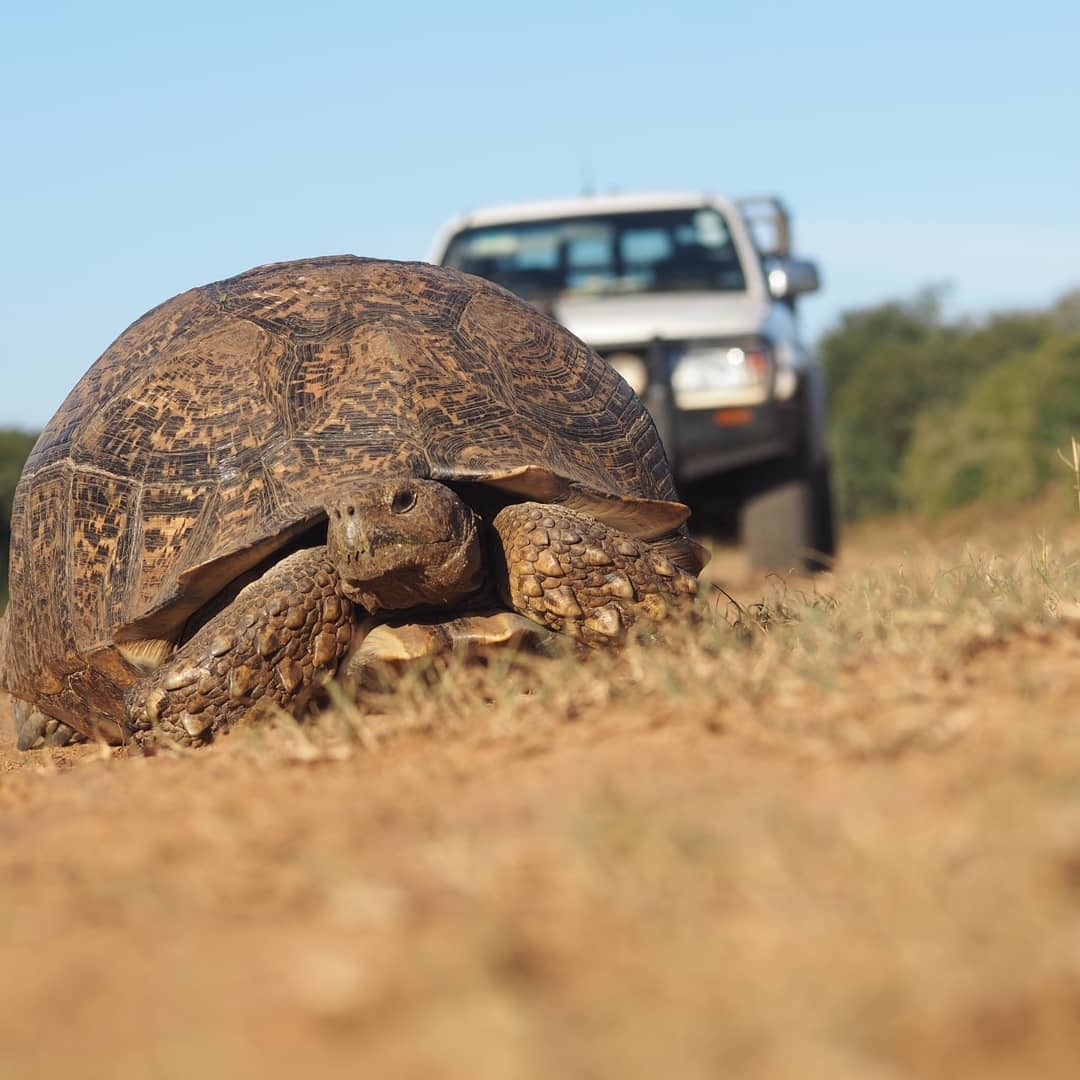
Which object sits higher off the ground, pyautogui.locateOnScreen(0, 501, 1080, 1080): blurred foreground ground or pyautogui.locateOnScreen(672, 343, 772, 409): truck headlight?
pyautogui.locateOnScreen(0, 501, 1080, 1080): blurred foreground ground

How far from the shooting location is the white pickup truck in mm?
8500

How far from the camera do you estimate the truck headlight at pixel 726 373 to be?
850 centimetres

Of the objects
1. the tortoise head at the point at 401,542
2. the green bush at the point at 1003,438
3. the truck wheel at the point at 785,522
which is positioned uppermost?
the tortoise head at the point at 401,542

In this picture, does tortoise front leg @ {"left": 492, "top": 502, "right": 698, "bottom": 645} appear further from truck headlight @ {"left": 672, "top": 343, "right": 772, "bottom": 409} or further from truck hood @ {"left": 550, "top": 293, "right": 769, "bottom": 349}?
truck headlight @ {"left": 672, "top": 343, "right": 772, "bottom": 409}

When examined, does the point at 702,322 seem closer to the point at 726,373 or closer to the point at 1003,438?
the point at 726,373

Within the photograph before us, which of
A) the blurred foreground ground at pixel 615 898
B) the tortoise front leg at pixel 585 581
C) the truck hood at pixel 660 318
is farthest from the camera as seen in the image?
the truck hood at pixel 660 318

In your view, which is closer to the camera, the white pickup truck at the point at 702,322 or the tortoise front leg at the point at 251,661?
the tortoise front leg at the point at 251,661

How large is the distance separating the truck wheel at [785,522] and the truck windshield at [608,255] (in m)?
1.20

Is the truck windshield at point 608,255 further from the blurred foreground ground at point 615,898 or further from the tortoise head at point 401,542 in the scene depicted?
the blurred foreground ground at point 615,898

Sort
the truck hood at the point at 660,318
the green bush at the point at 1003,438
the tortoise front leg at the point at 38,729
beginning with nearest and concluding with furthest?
the tortoise front leg at the point at 38,729
the truck hood at the point at 660,318
the green bush at the point at 1003,438

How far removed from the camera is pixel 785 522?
917 cm

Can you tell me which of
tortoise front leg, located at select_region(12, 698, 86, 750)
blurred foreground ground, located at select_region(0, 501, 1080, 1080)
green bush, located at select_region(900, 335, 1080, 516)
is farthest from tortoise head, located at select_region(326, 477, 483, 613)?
green bush, located at select_region(900, 335, 1080, 516)

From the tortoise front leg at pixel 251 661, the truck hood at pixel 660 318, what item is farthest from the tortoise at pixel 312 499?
the truck hood at pixel 660 318

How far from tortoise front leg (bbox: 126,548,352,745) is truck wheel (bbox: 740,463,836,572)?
5.65 meters
